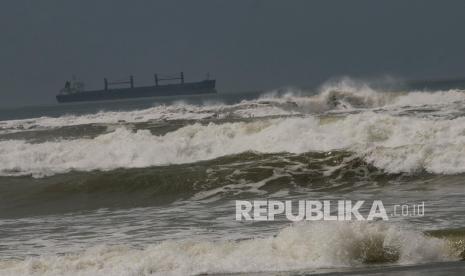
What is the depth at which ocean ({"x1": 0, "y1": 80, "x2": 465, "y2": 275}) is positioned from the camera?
32.5ft

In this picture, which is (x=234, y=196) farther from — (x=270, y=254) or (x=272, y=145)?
(x=270, y=254)

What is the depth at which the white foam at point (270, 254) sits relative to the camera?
9719 millimetres

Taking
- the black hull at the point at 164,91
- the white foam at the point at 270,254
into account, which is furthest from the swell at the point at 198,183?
the black hull at the point at 164,91

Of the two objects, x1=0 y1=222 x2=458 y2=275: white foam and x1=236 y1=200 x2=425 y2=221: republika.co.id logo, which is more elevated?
x1=0 y1=222 x2=458 y2=275: white foam

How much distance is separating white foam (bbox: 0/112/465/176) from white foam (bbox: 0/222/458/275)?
29.6 ft

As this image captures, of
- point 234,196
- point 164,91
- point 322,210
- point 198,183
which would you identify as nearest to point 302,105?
point 198,183

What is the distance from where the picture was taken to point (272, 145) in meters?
25.8

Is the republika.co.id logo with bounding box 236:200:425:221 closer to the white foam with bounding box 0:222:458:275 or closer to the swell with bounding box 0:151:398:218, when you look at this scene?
the swell with bounding box 0:151:398:218

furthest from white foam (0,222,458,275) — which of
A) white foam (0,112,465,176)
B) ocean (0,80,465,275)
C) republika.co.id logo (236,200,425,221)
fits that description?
white foam (0,112,465,176)

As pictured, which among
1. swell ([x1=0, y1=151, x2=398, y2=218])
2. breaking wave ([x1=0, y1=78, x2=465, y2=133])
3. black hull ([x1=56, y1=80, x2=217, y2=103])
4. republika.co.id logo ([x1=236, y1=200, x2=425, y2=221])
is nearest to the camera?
republika.co.id logo ([x1=236, y1=200, x2=425, y2=221])

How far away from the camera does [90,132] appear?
1597 inches

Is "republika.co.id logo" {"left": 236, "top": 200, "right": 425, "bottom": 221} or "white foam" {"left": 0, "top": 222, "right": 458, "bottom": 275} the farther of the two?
"republika.co.id logo" {"left": 236, "top": 200, "right": 425, "bottom": 221}

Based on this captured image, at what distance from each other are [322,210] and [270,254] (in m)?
4.81

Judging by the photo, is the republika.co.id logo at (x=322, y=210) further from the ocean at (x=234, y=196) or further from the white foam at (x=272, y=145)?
the white foam at (x=272, y=145)
